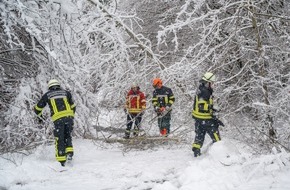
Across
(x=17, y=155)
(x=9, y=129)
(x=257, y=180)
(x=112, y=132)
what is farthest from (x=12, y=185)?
(x=112, y=132)

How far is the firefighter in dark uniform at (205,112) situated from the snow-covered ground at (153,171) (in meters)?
0.42

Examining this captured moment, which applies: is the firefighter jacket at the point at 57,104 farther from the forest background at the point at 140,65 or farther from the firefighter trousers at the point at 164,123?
the firefighter trousers at the point at 164,123

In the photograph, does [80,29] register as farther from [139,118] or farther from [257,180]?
[257,180]

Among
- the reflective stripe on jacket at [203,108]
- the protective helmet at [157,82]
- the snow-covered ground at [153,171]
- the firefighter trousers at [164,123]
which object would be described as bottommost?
the snow-covered ground at [153,171]

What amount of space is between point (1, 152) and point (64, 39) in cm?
264

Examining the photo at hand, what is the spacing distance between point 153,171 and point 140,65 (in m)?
6.00

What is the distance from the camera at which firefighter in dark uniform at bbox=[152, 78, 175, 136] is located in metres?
9.25

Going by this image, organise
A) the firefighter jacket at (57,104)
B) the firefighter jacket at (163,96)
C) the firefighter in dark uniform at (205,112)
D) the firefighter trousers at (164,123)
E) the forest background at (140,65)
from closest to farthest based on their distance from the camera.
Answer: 1. the firefighter jacket at (57,104)
2. the firefighter in dark uniform at (205,112)
3. the forest background at (140,65)
4. the firefighter trousers at (164,123)
5. the firefighter jacket at (163,96)

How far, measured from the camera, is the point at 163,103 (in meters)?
9.50

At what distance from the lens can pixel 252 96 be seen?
30.9 feet

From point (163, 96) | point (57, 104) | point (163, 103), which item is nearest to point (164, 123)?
point (163, 103)

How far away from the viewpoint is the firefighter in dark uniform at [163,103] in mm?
9250

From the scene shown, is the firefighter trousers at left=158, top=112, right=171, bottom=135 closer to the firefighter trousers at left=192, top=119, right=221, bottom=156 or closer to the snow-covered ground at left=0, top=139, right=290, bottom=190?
Result: the snow-covered ground at left=0, top=139, right=290, bottom=190

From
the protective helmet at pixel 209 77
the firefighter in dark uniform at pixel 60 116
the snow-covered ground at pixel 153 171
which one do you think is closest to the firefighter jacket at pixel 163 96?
the snow-covered ground at pixel 153 171
